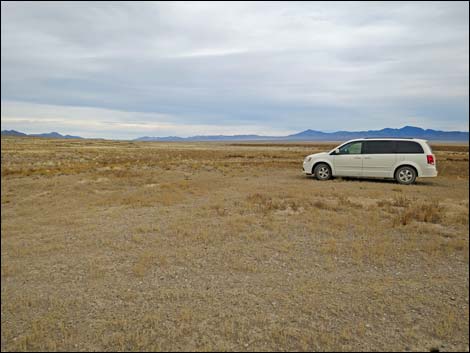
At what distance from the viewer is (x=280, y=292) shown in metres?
3.20

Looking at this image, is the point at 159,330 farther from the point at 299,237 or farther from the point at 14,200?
the point at 14,200

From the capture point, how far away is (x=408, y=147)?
10.7 metres

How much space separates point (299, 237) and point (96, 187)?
8380mm

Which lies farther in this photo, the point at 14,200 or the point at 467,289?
the point at 14,200

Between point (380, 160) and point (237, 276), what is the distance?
9320 mm

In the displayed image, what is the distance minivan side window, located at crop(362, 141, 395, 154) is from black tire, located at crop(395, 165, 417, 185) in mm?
772

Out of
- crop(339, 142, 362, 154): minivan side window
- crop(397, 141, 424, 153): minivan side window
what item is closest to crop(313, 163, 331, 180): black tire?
crop(339, 142, 362, 154): minivan side window

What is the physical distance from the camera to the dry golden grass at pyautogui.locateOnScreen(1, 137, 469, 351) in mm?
A: 2510

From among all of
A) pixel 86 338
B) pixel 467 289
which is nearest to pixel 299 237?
pixel 467 289

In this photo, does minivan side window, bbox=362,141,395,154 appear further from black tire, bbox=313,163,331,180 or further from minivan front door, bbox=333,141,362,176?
black tire, bbox=313,163,331,180

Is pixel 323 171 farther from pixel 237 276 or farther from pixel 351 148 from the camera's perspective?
pixel 237 276

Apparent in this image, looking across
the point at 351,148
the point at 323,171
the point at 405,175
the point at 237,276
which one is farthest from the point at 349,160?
the point at 237,276

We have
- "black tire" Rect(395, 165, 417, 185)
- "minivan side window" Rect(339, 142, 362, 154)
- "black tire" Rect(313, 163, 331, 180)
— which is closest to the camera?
"black tire" Rect(395, 165, 417, 185)

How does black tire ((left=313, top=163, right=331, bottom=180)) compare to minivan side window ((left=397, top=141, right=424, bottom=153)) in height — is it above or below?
below
